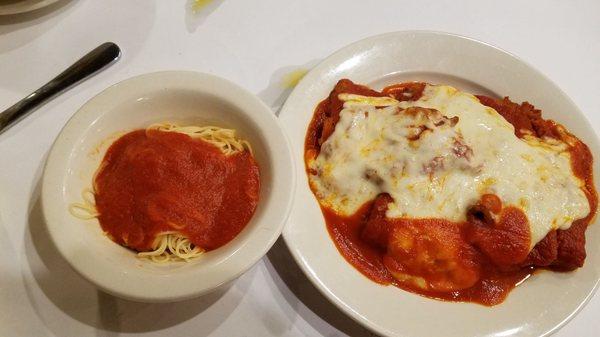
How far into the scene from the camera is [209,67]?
221 cm

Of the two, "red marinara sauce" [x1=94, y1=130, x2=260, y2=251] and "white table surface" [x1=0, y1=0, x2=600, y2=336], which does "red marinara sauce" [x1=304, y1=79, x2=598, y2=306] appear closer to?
"white table surface" [x1=0, y1=0, x2=600, y2=336]

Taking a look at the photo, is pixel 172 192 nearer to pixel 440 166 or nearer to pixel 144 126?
pixel 144 126

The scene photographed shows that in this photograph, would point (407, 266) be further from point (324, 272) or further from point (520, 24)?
point (520, 24)

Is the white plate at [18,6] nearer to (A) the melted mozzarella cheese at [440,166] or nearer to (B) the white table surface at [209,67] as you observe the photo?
(B) the white table surface at [209,67]

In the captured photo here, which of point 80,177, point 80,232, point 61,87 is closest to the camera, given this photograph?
point 80,232

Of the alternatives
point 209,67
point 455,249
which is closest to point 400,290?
point 455,249

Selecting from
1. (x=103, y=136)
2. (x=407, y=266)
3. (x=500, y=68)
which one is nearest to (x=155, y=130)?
(x=103, y=136)

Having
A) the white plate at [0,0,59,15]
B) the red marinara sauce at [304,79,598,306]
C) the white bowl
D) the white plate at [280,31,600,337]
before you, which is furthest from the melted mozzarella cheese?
the white plate at [0,0,59,15]

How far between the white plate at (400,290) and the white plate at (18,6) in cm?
118

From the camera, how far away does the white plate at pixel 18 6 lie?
2020 millimetres

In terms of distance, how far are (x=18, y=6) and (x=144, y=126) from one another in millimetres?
918

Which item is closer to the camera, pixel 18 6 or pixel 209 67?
pixel 18 6

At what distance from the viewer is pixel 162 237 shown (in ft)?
4.95

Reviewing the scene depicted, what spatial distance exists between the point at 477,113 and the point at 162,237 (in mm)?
1260
